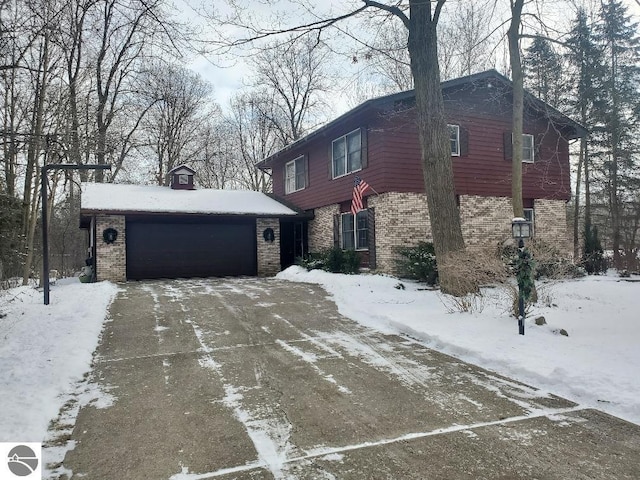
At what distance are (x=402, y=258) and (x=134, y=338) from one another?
798cm

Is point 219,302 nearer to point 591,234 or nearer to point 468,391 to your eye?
point 468,391

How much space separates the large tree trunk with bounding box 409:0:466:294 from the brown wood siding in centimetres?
334

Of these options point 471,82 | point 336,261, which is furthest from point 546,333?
point 471,82

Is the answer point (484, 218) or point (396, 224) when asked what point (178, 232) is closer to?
point (396, 224)

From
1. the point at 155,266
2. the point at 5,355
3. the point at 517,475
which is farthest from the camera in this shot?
the point at 155,266

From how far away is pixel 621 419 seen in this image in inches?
133

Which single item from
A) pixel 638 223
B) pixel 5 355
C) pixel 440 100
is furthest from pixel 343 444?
pixel 638 223

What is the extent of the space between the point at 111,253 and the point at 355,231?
809 centimetres

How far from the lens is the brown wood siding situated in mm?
12617

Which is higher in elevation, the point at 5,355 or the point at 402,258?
the point at 402,258

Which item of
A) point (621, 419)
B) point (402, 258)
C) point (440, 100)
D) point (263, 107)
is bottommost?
point (621, 419)

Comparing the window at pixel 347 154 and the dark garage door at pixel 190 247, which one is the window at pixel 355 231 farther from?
the dark garage door at pixel 190 247

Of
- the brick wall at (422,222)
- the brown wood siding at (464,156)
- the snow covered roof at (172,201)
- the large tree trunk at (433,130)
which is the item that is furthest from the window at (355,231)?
the large tree trunk at (433,130)

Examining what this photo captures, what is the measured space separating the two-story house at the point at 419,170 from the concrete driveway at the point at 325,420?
23.9 feet
